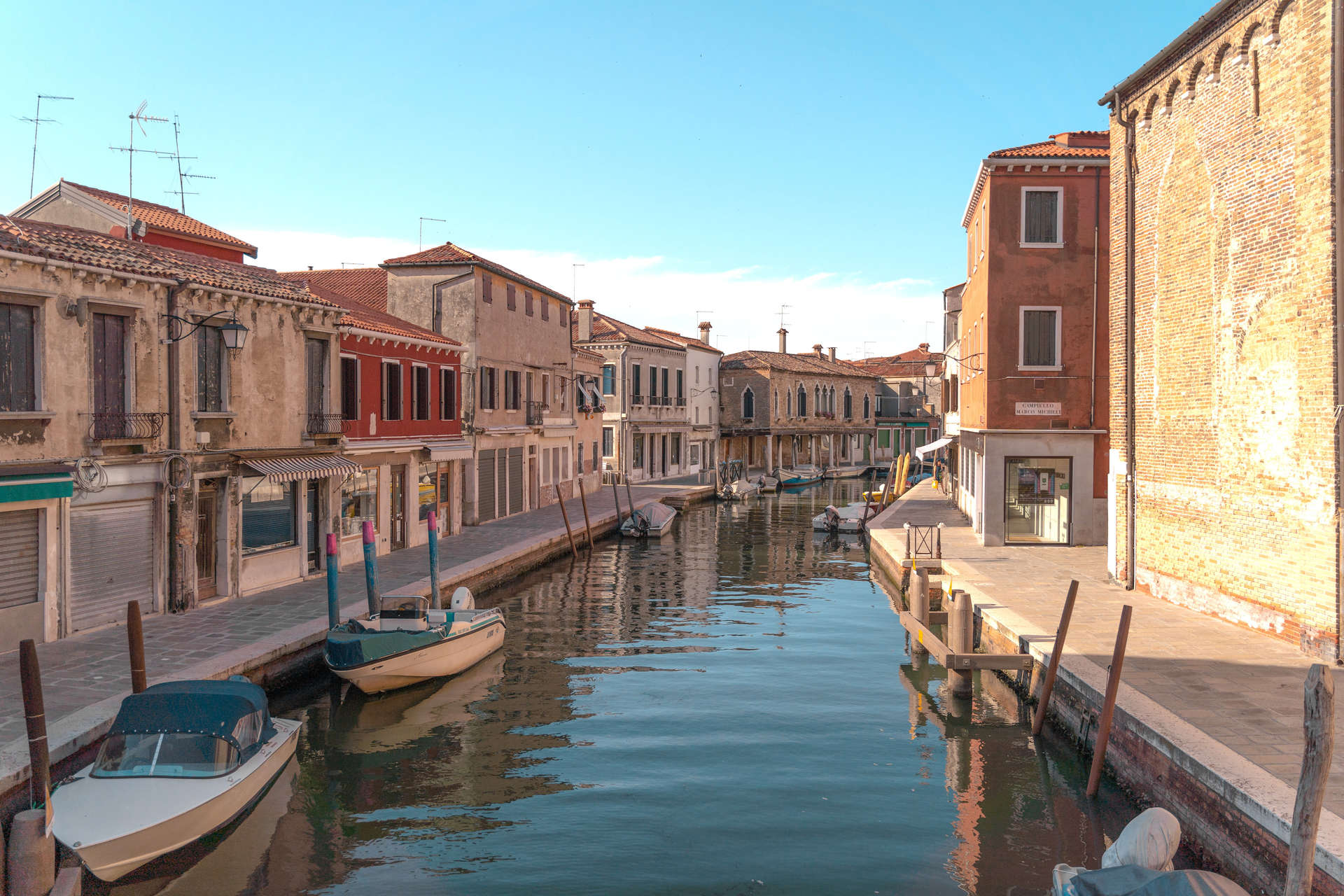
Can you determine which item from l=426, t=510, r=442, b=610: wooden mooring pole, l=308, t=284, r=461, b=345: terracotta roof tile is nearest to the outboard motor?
l=426, t=510, r=442, b=610: wooden mooring pole

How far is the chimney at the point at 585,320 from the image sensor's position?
46.8 meters

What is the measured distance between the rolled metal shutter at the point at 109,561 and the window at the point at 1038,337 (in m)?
18.3

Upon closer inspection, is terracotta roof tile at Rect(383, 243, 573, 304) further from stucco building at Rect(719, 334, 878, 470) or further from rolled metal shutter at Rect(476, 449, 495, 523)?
stucco building at Rect(719, 334, 878, 470)

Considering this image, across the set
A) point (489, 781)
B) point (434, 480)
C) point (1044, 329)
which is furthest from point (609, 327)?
point (489, 781)

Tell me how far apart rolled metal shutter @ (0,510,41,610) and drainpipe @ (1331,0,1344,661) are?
16.3 meters

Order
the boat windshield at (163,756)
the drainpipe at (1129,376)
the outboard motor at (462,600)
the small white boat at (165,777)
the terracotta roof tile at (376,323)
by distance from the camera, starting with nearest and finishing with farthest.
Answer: the small white boat at (165,777) → the boat windshield at (163,756) → the outboard motor at (462,600) → the drainpipe at (1129,376) → the terracotta roof tile at (376,323)

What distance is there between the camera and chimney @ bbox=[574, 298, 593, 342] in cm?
4684

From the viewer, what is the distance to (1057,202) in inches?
883

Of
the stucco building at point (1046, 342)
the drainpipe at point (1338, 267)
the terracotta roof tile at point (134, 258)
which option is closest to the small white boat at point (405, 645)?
the terracotta roof tile at point (134, 258)

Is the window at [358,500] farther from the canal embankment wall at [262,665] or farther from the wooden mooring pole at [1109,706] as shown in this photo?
the wooden mooring pole at [1109,706]

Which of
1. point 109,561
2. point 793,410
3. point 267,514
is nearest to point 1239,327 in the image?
point 267,514

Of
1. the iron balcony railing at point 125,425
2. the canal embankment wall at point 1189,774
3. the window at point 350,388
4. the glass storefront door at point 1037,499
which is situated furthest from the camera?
the glass storefront door at point 1037,499

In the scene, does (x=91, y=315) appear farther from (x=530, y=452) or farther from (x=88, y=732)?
(x=530, y=452)

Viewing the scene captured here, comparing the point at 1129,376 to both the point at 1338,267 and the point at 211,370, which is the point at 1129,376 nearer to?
the point at 1338,267
